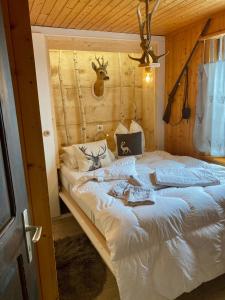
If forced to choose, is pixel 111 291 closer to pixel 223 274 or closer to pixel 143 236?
pixel 143 236

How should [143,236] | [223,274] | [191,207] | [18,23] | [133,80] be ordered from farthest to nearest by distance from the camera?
[133,80]
[223,274]
[191,207]
[143,236]
[18,23]

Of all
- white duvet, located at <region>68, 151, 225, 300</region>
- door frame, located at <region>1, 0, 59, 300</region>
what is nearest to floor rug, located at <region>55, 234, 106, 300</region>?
white duvet, located at <region>68, 151, 225, 300</region>

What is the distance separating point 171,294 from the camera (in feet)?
5.27

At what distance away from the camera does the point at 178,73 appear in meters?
3.29

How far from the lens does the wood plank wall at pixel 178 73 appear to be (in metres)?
2.97

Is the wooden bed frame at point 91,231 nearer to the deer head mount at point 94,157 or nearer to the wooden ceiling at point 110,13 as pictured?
the deer head mount at point 94,157

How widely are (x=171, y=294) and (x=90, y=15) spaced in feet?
8.87

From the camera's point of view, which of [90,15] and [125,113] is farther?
[125,113]

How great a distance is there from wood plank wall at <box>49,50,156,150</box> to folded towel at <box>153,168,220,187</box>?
1451 millimetres

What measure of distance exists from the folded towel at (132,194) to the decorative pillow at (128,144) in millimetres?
1077

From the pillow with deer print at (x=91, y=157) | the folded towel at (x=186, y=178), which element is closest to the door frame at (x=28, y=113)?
the folded towel at (x=186, y=178)

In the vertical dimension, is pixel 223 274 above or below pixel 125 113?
below

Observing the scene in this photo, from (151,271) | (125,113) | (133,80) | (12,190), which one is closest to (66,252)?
(151,271)

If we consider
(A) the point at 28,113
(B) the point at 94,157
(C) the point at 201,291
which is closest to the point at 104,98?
(B) the point at 94,157
